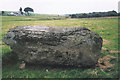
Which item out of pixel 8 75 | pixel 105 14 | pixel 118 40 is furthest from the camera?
pixel 105 14

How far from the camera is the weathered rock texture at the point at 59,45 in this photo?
22.7 feet

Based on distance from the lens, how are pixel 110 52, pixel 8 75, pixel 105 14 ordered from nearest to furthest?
1. pixel 8 75
2. pixel 110 52
3. pixel 105 14

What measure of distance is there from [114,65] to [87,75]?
225 centimetres

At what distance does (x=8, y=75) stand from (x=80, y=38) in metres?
4.63

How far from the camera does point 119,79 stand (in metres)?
6.16

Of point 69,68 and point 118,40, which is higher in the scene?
point 118,40

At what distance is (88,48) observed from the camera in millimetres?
6934

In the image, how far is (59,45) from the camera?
22.9 ft

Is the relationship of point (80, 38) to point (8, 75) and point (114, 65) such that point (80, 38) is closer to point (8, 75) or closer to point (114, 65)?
point (114, 65)

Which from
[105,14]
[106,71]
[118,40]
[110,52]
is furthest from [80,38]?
[105,14]

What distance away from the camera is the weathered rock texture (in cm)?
693

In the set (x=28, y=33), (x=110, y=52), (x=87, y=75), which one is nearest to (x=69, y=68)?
(x=87, y=75)

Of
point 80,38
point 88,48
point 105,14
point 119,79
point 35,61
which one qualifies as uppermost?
point 105,14

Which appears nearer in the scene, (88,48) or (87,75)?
(87,75)
